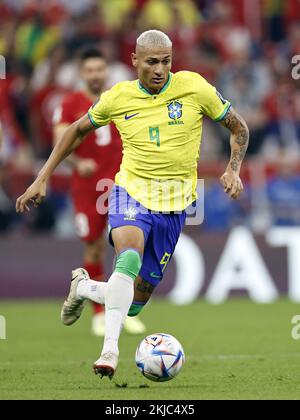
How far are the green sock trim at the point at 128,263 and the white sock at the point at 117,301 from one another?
0.13 ft

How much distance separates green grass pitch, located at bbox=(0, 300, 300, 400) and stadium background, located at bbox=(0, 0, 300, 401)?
0.08ft

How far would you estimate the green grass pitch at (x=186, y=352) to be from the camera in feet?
25.4

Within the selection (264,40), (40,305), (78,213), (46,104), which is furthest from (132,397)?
(264,40)

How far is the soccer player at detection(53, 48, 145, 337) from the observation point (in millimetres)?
12234

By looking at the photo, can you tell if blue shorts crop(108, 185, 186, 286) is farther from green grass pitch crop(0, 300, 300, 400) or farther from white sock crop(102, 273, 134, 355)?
green grass pitch crop(0, 300, 300, 400)

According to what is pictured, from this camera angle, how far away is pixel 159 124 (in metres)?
8.56

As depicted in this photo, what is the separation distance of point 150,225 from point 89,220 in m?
3.93

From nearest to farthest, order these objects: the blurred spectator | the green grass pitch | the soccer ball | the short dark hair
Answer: the green grass pitch < the soccer ball < the short dark hair < the blurred spectator

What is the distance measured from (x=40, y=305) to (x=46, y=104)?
3451mm

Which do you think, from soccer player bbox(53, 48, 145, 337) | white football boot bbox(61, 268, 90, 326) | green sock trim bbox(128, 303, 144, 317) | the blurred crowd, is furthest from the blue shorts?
the blurred crowd

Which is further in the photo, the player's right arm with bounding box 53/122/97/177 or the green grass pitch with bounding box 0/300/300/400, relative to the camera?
the player's right arm with bounding box 53/122/97/177

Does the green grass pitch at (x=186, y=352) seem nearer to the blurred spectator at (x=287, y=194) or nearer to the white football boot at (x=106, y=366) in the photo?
the white football boot at (x=106, y=366)

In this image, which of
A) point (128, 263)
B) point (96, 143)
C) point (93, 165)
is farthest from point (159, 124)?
point (96, 143)

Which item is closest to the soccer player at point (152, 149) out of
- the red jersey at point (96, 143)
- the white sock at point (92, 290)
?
the white sock at point (92, 290)
